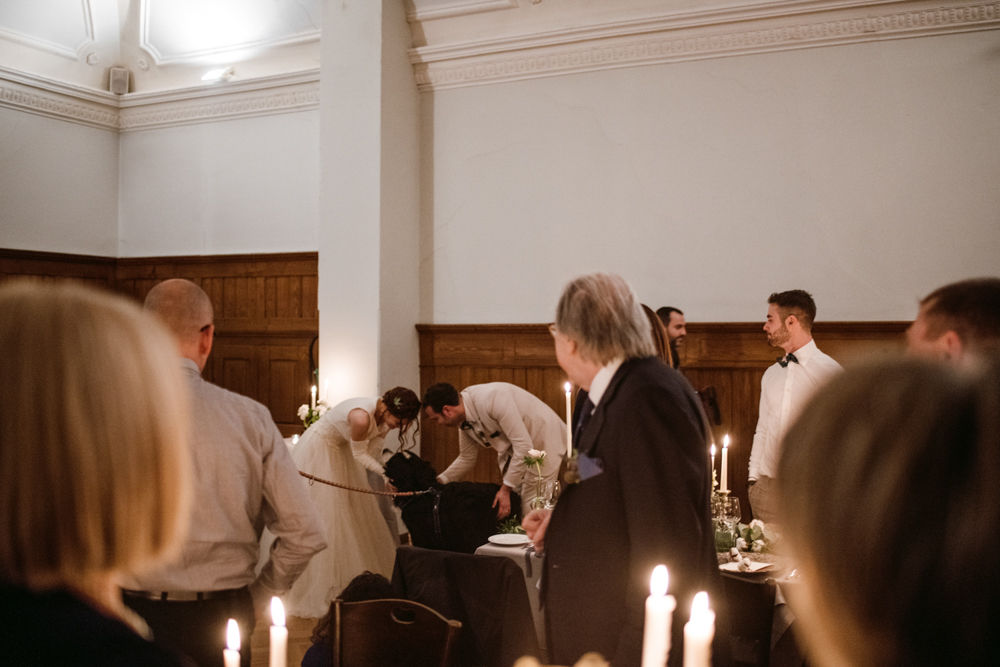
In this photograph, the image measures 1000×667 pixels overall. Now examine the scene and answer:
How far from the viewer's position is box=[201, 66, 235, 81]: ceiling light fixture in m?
7.62

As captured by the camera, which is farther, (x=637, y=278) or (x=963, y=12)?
(x=637, y=278)

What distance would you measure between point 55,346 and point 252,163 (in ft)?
24.5

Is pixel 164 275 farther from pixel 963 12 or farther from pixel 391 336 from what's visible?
pixel 963 12

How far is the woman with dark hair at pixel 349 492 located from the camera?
499 cm

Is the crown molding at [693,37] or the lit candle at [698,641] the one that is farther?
the crown molding at [693,37]

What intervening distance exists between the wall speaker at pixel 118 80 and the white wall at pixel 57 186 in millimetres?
469

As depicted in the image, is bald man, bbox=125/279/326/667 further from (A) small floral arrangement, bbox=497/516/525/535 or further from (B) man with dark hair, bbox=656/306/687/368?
(B) man with dark hair, bbox=656/306/687/368

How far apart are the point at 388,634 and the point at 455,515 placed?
206 centimetres

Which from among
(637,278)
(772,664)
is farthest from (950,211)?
(772,664)

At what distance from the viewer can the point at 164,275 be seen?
809 cm

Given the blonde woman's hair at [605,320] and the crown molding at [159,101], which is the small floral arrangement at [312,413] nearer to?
Answer: the crown molding at [159,101]

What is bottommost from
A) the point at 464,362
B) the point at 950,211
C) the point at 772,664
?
the point at 772,664

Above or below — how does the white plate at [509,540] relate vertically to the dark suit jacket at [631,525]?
below

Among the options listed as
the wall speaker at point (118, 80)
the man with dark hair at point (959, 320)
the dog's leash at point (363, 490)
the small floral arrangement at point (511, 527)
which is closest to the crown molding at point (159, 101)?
the wall speaker at point (118, 80)
